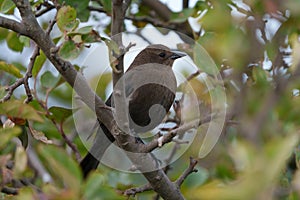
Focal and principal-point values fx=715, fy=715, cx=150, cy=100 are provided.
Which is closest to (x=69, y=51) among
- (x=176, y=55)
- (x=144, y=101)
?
(x=144, y=101)

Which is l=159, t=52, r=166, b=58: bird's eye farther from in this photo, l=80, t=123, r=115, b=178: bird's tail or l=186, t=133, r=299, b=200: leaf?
l=186, t=133, r=299, b=200: leaf

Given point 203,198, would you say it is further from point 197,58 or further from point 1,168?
point 197,58

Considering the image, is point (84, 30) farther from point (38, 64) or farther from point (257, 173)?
point (257, 173)

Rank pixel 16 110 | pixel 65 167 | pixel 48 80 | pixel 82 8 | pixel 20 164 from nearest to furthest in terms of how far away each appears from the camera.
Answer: pixel 65 167 < pixel 20 164 < pixel 16 110 < pixel 48 80 < pixel 82 8

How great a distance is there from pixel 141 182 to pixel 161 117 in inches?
16.8

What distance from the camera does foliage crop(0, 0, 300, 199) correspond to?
173 centimetres

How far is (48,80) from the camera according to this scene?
166 inches

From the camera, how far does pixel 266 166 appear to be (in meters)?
1.61

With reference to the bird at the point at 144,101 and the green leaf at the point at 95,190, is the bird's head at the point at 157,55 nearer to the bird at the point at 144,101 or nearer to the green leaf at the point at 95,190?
the bird at the point at 144,101

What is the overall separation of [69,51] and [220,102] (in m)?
0.82

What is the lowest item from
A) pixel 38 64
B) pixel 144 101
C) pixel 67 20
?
pixel 144 101

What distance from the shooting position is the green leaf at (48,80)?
13.7ft

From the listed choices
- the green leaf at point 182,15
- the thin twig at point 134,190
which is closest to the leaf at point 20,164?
the thin twig at point 134,190

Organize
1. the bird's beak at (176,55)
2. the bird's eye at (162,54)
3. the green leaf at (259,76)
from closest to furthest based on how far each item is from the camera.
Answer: the green leaf at (259,76) → the bird's beak at (176,55) → the bird's eye at (162,54)
